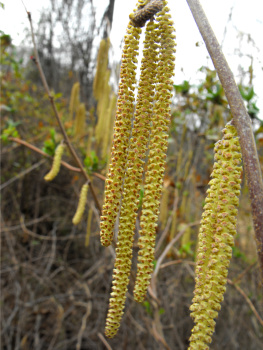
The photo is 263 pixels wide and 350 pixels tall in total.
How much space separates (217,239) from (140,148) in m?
0.28

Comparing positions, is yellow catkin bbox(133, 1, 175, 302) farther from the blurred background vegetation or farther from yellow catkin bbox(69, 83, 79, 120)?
yellow catkin bbox(69, 83, 79, 120)

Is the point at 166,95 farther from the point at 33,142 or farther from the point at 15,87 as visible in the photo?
the point at 15,87

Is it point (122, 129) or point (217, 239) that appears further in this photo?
point (122, 129)

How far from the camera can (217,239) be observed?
0.61m

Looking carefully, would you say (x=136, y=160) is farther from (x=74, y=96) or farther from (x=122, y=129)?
(x=74, y=96)

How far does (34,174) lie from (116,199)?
402 cm

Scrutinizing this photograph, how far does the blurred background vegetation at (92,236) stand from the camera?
265cm

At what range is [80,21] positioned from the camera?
4801 mm

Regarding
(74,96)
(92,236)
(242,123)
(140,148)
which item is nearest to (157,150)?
(140,148)

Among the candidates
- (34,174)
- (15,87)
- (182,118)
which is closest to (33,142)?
(34,174)

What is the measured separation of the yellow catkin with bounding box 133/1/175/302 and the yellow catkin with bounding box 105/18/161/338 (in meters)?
0.02

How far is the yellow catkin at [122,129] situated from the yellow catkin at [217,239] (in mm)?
214

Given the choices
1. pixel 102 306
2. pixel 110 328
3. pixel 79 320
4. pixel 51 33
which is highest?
pixel 51 33

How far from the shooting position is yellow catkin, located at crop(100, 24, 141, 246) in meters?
0.73
